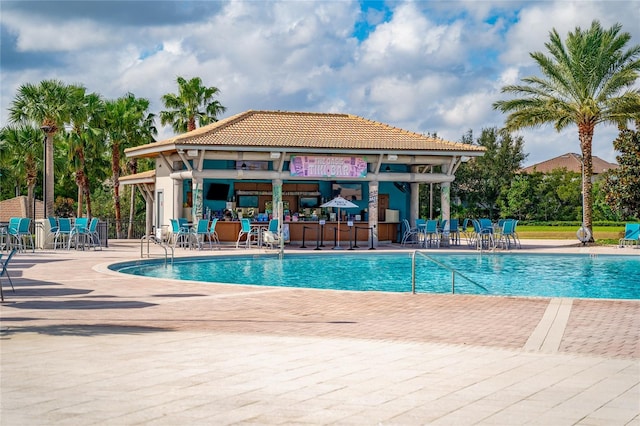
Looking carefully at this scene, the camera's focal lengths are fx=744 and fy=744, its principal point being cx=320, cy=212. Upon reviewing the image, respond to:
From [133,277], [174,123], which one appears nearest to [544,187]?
[174,123]

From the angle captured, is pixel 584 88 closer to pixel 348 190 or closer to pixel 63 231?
pixel 348 190

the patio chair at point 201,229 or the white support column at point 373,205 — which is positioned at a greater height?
the white support column at point 373,205

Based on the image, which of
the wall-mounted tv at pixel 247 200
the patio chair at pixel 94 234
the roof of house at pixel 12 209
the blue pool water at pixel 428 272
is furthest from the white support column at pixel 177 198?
the roof of house at pixel 12 209

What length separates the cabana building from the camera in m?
25.9

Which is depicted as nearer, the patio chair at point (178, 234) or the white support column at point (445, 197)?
the patio chair at point (178, 234)

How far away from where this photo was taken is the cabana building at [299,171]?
25906mm

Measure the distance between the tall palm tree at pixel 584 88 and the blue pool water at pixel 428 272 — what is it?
7.36 metres

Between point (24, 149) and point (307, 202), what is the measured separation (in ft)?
56.4

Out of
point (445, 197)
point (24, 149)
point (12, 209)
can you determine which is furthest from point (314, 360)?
point (12, 209)

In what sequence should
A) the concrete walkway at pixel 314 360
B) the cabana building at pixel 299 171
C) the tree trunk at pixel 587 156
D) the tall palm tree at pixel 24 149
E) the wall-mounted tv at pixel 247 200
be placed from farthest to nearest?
the tall palm tree at pixel 24 149 < the tree trunk at pixel 587 156 < the wall-mounted tv at pixel 247 200 < the cabana building at pixel 299 171 < the concrete walkway at pixel 314 360

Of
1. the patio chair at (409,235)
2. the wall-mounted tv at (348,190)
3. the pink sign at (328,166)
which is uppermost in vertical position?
the pink sign at (328,166)

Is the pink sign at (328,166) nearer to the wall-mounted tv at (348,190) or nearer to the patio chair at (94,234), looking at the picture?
the wall-mounted tv at (348,190)

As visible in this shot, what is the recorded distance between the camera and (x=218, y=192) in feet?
92.6

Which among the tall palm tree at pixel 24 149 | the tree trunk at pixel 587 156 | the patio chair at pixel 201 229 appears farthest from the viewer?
the tall palm tree at pixel 24 149
